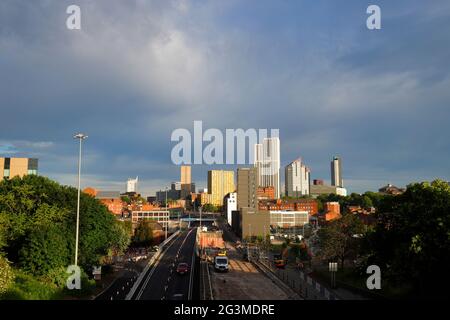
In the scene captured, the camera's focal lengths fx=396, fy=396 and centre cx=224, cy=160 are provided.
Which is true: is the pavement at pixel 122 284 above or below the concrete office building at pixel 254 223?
below

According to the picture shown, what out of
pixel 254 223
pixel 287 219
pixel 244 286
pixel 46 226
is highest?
pixel 46 226

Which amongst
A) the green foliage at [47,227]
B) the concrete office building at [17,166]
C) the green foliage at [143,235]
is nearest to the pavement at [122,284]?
the green foliage at [47,227]

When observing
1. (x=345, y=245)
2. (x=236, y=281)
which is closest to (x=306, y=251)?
(x=345, y=245)

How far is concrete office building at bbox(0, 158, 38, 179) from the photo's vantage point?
119562mm

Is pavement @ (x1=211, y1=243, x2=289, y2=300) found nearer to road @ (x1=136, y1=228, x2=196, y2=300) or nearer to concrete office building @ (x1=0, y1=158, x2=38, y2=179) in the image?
road @ (x1=136, y1=228, x2=196, y2=300)

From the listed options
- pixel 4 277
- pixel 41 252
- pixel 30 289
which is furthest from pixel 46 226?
pixel 4 277

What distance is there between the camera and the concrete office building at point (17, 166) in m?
120

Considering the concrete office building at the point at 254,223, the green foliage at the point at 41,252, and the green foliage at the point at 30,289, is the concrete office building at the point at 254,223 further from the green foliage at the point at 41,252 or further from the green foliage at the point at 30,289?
the green foliage at the point at 30,289

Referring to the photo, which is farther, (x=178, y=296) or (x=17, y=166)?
(x=17, y=166)

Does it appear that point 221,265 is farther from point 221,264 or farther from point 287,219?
point 287,219

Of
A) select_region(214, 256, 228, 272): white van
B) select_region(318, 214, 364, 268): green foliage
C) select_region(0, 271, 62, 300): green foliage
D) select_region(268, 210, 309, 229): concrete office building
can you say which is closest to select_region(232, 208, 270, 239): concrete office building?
select_region(268, 210, 309, 229): concrete office building

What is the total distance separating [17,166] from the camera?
12169cm
